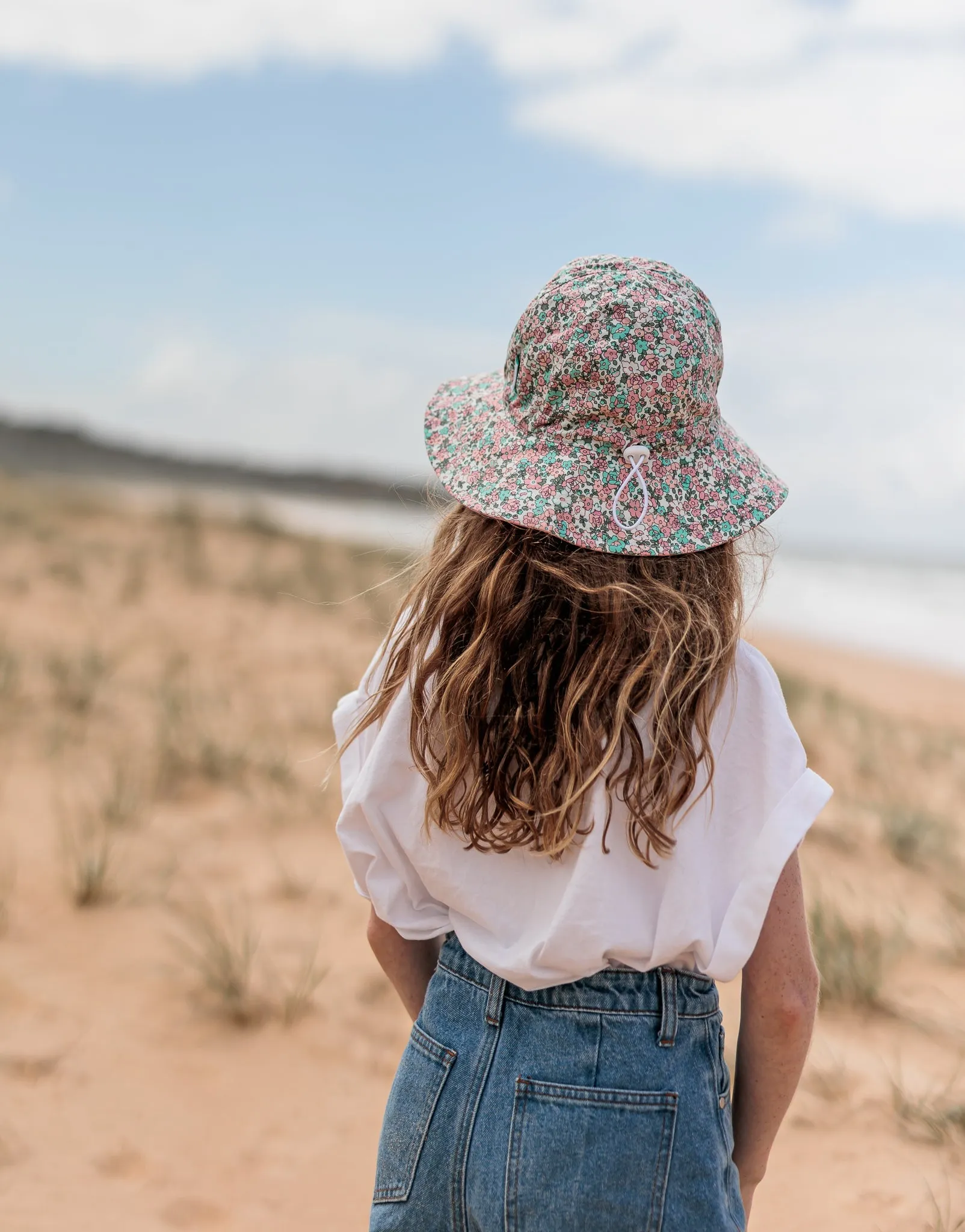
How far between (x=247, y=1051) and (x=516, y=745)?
6.70 ft

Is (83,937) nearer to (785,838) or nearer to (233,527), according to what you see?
(785,838)

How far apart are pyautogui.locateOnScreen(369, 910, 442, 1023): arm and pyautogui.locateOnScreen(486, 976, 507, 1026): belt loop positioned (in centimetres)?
28

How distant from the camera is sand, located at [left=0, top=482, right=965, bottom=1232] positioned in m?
2.47

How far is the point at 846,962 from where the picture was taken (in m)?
3.40

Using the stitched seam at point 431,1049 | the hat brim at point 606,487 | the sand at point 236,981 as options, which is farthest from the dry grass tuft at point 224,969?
the hat brim at point 606,487

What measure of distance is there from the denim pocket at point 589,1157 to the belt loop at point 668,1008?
6 centimetres

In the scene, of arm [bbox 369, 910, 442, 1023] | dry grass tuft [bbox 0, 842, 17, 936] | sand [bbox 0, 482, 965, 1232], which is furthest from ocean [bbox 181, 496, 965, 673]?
arm [bbox 369, 910, 442, 1023]

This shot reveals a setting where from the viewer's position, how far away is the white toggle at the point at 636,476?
1248 millimetres

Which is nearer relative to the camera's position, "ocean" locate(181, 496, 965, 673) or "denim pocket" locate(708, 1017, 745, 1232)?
"denim pocket" locate(708, 1017, 745, 1232)

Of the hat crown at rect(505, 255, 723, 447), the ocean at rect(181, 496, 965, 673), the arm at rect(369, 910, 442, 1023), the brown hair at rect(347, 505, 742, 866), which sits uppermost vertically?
the hat crown at rect(505, 255, 723, 447)

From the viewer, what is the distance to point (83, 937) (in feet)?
10.8

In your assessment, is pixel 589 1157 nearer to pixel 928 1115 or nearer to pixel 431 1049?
pixel 431 1049

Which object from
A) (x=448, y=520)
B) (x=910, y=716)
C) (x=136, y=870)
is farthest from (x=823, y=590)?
(x=448, y=520)

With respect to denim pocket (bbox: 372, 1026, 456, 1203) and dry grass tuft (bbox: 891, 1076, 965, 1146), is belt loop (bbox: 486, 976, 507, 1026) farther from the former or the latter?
dry grass tuft (bbox: 891, 1076, 965, 1146)
